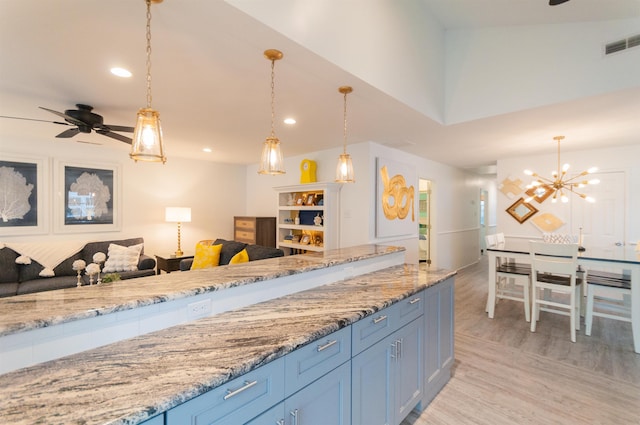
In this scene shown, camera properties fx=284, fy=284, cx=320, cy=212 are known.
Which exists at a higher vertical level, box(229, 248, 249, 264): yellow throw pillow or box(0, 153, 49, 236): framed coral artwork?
box(0, 153, 49, 236): framed coral artwork

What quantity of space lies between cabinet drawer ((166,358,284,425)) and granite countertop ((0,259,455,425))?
4 centimetres

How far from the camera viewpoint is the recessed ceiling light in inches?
85.1

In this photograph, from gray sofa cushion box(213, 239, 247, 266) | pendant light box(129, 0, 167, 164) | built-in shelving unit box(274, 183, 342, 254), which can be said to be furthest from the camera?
built-in shelving unit box(274, 183, 342, 254)

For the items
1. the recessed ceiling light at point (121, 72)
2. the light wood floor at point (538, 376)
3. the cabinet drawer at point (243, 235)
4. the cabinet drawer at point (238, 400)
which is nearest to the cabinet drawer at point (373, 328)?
the cabinet drawer at point (238, 400)

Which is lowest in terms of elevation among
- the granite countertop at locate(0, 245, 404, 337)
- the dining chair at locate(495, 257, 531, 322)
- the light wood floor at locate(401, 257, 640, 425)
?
the light wood floor at locate(401, 257, 640, 425)

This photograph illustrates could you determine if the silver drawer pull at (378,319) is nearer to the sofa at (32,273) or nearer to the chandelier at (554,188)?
the sofa at (32,273)

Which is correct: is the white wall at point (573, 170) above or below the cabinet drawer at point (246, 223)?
above

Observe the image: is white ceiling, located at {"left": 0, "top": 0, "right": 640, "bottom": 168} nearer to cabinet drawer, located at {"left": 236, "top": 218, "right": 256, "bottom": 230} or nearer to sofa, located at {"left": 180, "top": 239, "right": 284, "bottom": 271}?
sofa, located at {"left": 180, "top": 239, "right": 284, "bottom": 271}

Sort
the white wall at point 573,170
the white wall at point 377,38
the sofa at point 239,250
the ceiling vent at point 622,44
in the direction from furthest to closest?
the white wall at point 573,170 → the sofa at point 239,250 → the ceiling vent at point 622,44 → the white wall at point 377,38

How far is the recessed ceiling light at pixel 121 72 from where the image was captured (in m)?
2.16

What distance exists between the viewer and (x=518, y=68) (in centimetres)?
281

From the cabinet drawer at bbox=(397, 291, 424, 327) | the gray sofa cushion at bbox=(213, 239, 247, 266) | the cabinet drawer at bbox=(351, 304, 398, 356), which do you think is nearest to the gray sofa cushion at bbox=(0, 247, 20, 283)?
the gray sofa cushion at bbox=(213, 239, 247, 266)

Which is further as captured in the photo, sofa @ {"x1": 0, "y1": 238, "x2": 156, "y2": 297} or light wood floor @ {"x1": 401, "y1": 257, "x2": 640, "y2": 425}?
sofa @ {"x1": 0, "y1": 238, "x2": 156, "y2": 297}

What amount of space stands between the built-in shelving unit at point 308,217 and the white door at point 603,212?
3904 mm
